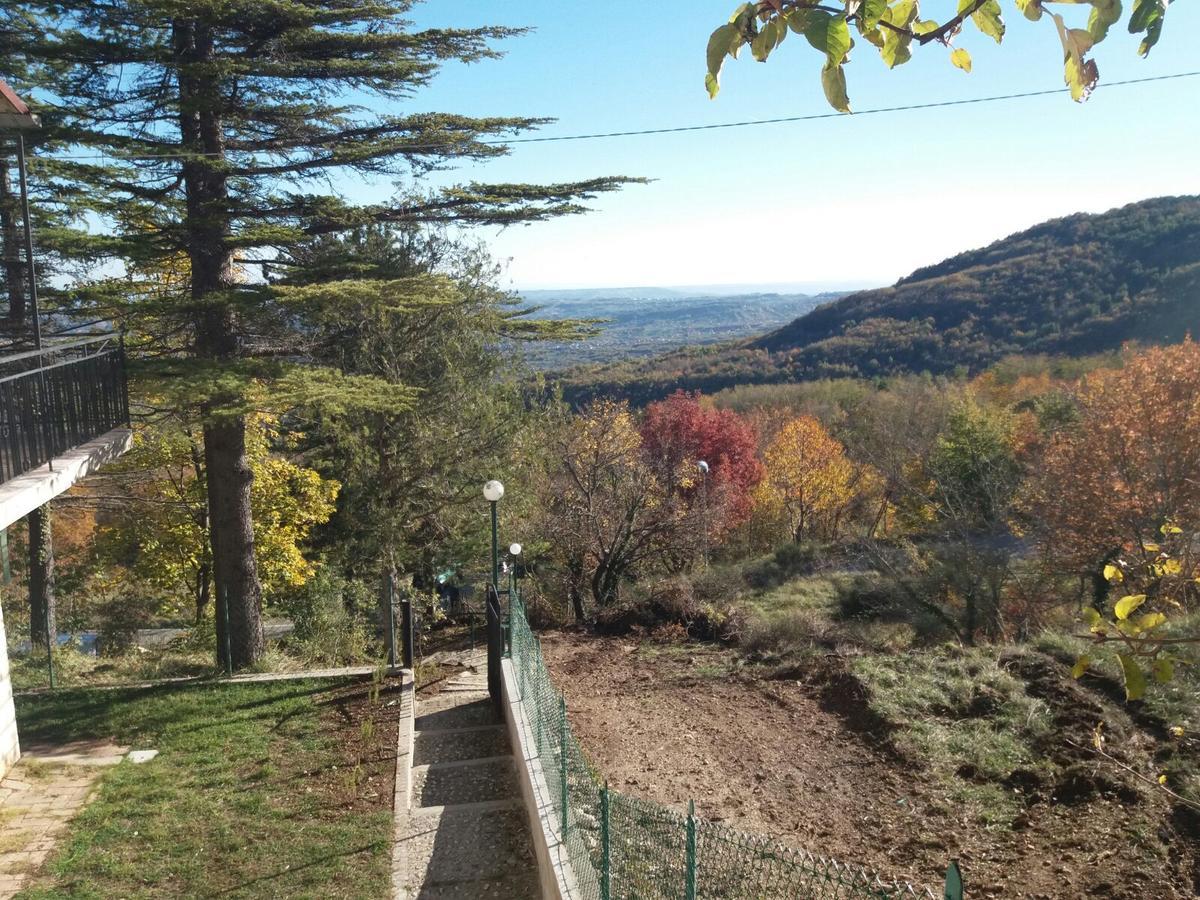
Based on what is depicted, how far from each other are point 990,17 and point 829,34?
54cm

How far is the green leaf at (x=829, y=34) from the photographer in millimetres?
1407

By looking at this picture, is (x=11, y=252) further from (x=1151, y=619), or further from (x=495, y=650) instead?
(x=1151, y=619)

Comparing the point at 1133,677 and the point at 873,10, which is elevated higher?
the point at 873,10

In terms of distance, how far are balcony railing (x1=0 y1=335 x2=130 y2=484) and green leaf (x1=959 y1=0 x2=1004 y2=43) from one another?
6.63 meters

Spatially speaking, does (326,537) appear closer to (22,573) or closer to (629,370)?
(22,573)

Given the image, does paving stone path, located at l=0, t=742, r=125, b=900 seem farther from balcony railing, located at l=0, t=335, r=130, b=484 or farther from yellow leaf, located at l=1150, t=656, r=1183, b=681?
yellow leaf, located at l=1150, t=656, r=1183, b=681

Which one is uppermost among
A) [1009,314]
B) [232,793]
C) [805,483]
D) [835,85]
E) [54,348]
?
[1009,314]

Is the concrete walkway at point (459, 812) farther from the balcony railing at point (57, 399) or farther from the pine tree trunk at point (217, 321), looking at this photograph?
the balcony railing at point (57, 399)

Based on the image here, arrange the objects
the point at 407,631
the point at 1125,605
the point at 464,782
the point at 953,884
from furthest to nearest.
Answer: the point at 407,631
the point at 464,782
the point at 953,884
the point at 1125,605

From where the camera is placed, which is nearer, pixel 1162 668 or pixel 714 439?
pixel 1162 668

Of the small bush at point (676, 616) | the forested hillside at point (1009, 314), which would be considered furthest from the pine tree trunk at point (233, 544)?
the forested hillside at point (1009, 314)

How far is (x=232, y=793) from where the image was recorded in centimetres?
708

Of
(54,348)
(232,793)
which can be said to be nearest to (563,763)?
(232,793)

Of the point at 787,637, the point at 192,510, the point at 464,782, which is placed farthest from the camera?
the point at 192,510
